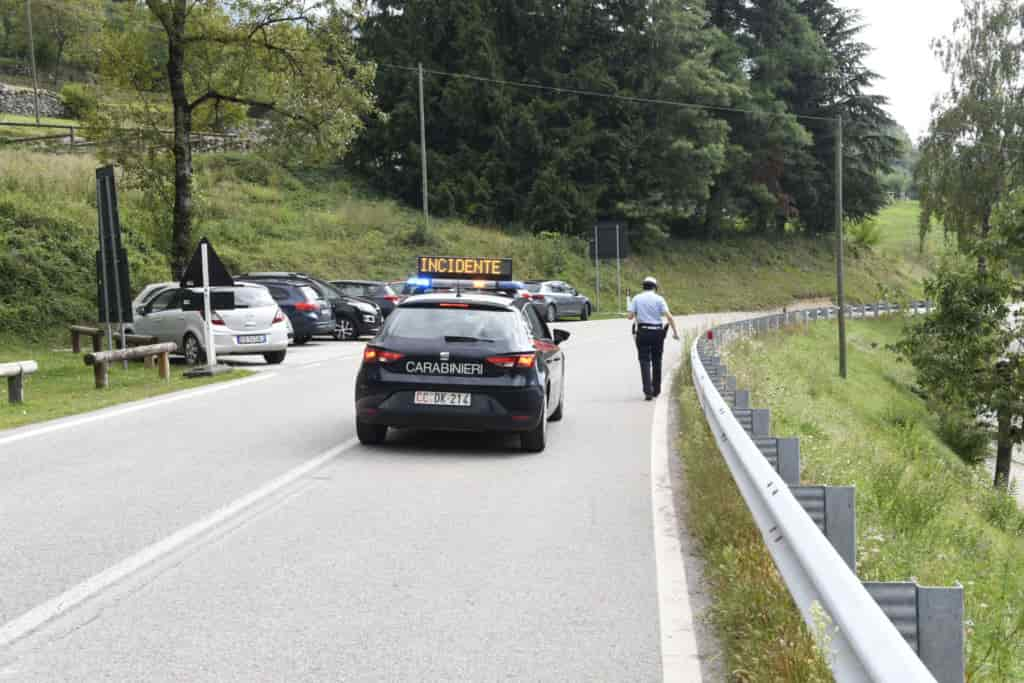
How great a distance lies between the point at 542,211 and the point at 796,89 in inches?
763

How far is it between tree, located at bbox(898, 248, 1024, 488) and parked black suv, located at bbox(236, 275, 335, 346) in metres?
15.9

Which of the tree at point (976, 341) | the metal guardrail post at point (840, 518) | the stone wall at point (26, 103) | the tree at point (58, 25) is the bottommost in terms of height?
the tree at point (976, 341)

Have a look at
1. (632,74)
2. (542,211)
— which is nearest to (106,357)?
(542,211)

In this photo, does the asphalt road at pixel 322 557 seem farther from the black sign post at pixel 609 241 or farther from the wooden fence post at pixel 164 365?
the black sign post at pixel 609 241

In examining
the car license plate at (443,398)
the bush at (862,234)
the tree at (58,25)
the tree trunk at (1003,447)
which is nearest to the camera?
the car license plate at (443,398)

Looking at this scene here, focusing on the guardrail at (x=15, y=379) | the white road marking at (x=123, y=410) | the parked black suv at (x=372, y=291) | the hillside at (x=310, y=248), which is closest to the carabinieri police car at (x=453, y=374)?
the white road marking at (x=123, y=410)

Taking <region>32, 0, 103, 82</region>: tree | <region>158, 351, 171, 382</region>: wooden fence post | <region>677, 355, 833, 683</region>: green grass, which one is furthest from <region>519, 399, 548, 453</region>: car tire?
<region>32, 0, 103, 82</region>: tree

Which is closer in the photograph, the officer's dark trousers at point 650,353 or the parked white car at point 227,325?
the officer's dark trousers at point 650,353

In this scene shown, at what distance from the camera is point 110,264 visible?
19734mm

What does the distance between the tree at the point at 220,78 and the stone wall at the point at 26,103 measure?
48824 mm

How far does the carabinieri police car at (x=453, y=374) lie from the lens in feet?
35.6

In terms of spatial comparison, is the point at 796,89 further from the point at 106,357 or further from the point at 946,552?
the point at 946,552

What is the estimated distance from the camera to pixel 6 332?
2780 cm

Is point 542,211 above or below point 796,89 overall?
below
